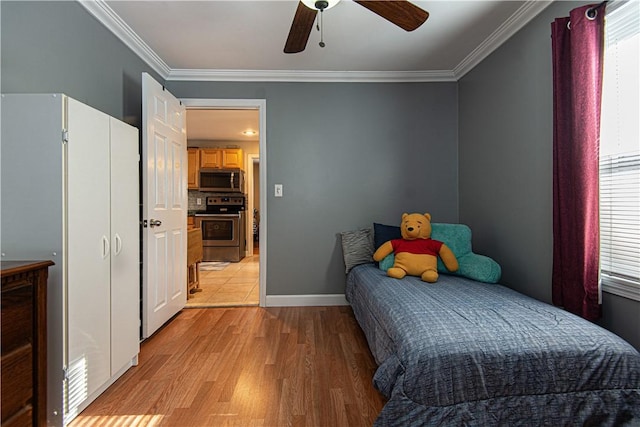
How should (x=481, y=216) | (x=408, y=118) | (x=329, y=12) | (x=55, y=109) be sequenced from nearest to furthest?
(x=55, y=109), (x=329, y=12), (x=481, y=216), (x=408, y=118)

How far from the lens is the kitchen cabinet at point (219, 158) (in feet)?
20.4

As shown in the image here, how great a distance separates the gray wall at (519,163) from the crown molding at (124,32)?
9.29 feet

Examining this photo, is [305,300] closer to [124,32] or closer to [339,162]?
[339,162]

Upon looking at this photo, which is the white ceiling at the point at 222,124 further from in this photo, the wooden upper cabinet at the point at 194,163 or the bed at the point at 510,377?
the bed at the point at 510,377

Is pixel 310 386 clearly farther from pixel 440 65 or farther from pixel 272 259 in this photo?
pixel 440 65

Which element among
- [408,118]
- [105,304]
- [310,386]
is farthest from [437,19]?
[105,304]

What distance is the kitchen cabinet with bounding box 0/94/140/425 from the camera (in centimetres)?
142

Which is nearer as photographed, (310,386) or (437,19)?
(310,386)

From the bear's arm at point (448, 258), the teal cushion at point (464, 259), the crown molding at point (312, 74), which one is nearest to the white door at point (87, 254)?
the crown molding at point (312, 74)

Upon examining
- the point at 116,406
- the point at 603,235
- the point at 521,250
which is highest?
the point at 603,235

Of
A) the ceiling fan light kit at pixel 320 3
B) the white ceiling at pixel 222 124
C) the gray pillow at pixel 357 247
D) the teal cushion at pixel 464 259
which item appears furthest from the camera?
the white ceiling at pixel 222 124

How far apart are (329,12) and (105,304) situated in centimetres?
225

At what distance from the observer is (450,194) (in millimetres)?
3367

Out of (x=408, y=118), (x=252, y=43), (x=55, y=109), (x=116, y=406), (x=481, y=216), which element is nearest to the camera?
(x=55, y=109)
